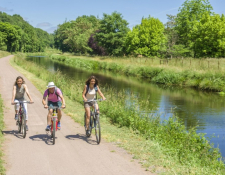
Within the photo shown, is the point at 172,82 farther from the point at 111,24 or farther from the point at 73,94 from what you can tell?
the point at 111,24

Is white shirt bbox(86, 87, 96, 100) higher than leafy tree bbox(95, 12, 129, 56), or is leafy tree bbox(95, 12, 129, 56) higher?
leafy tree bbox(95, 12, 129, 56)

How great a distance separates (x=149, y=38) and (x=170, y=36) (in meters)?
10.6

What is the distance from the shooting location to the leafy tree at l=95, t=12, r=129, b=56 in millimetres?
60781

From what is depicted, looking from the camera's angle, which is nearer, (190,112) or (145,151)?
(145,151)

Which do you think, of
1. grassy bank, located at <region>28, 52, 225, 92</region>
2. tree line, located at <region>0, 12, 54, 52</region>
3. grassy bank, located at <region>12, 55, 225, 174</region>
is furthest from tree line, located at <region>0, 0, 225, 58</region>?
tree line, located at <region>0, 12, 54, 52</region>

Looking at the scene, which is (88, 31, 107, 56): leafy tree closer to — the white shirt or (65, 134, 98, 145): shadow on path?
(65, 134, 98, 145): shadow on path

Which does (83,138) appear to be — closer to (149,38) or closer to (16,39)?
(149,38)

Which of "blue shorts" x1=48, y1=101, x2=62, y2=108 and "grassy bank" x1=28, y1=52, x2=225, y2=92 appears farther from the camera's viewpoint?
"grassy bank" x1=28, y1=52, x2=225, y2=92

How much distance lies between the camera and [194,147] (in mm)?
8242

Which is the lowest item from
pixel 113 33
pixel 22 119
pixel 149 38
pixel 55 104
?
pixel 22 119

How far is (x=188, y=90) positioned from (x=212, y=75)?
2755 millimetres

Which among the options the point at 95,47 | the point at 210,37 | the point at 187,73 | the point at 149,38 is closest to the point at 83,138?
the point at 187,73

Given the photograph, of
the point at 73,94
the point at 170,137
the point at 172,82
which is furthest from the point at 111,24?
the point at 170,137

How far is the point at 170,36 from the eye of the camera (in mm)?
58688
